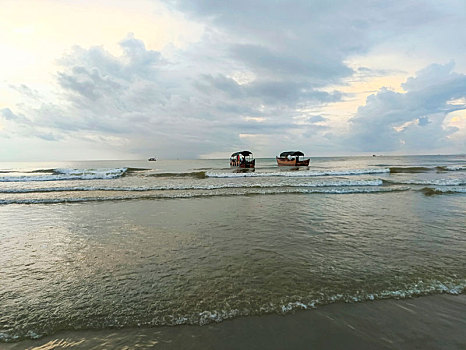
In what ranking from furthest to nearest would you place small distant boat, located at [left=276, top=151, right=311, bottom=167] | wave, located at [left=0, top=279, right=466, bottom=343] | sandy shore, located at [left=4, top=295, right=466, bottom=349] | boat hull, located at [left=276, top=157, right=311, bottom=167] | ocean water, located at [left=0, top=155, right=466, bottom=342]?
boat hull, located at [left=276, top=157, right=311, bottom=167], small distant boat, located at [left=276, top=151, right=311, bottom=167], ocean water, located at [left=0, top=155, right=466, bottom=342], wave, located at [left=0, top=279, right=466, bottom=343], sandy shore, located at [left=4, top=295, right=466, bottom=349]

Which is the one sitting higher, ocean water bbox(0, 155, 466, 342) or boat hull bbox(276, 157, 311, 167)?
boat hull bbox(276, 157, 311, 167)

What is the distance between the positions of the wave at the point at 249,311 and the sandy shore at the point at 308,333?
3.9 inches

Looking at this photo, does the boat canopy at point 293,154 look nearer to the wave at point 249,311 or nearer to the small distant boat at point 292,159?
the small distant boat at point 292,159

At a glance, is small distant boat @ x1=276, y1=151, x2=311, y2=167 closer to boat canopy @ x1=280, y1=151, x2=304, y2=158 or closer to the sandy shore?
boat canopy @ x1=280, y1=151, x2=304, y2=158

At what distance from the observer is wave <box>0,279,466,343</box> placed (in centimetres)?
334

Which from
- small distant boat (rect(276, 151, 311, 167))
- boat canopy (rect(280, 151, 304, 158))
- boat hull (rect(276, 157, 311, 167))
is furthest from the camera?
boat hull (rect(276, 157, 311, 167))

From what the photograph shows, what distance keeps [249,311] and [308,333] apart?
874 millimetres

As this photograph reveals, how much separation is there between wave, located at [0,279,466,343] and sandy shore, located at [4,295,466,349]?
0.32 ft

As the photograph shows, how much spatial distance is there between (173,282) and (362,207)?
A: 10.4 metres

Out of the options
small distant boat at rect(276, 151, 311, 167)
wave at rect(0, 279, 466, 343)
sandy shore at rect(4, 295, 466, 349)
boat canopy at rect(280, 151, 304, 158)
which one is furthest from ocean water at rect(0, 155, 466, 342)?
small distant boat at rect(276, 151, 311, 167)

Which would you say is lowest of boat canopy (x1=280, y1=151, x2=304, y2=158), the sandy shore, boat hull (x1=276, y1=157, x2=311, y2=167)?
the sandy shore

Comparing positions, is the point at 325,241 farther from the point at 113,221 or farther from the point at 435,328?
the point at 113,221

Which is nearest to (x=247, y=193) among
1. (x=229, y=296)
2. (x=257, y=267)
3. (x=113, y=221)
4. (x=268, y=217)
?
(x=268, y=217)

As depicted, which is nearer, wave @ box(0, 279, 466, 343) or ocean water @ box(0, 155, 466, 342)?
wave @ box(0, 279, 466, 343)
